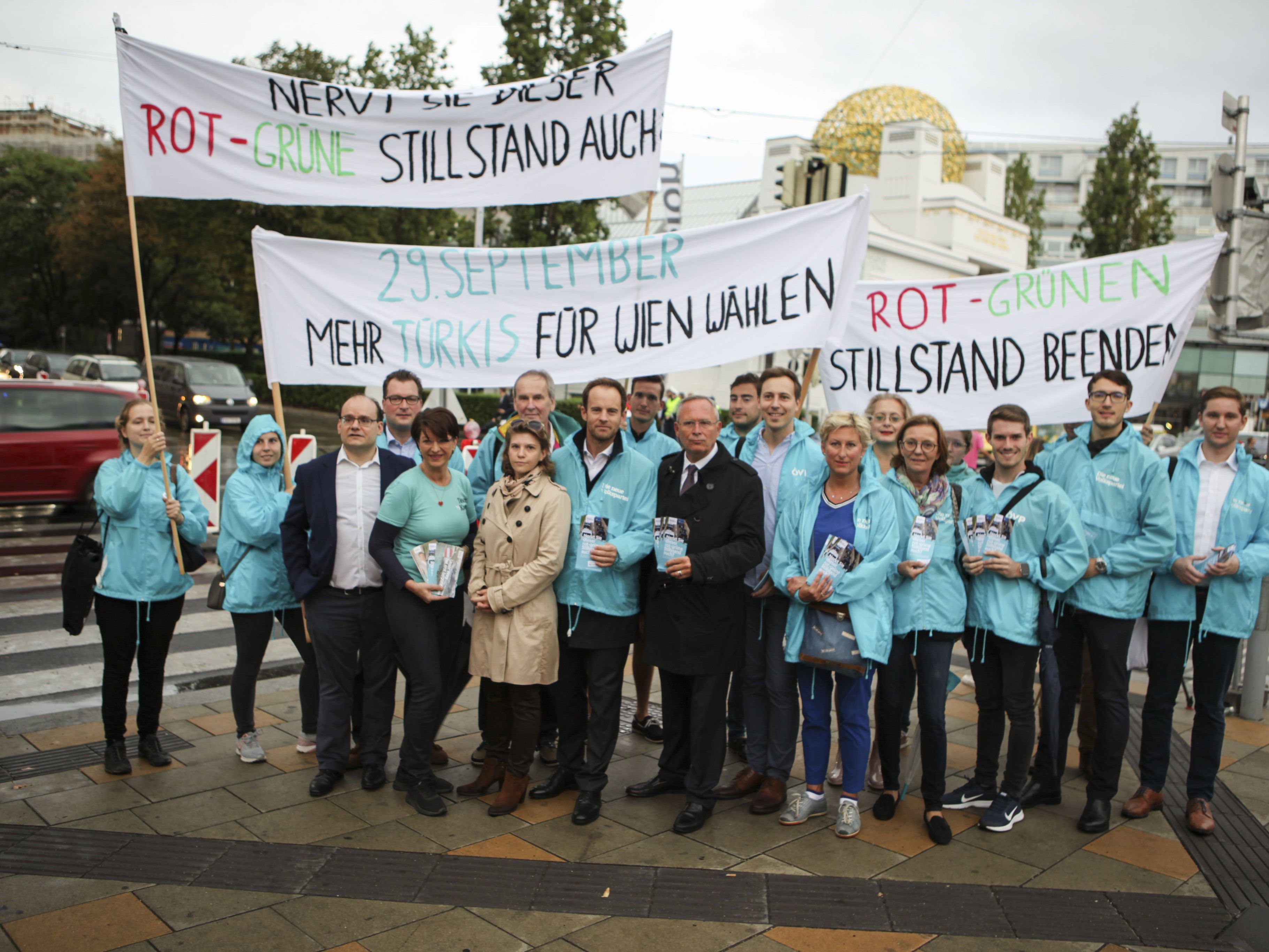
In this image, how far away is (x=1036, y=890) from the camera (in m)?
4.12

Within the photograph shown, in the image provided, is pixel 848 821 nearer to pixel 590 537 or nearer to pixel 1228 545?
pixel 590 537

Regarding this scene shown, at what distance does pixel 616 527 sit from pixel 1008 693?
203 centimetres

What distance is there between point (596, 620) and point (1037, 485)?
2193mm

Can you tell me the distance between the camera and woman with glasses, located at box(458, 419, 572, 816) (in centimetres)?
463

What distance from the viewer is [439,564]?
4.74 metres

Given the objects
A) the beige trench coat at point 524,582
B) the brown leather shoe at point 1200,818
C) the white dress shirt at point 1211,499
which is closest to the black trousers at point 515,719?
the beige trench coat at point 524,582

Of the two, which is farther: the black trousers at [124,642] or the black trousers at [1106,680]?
the black trousers at [124,642]

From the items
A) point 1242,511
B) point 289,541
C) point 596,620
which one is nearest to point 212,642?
point 289,541

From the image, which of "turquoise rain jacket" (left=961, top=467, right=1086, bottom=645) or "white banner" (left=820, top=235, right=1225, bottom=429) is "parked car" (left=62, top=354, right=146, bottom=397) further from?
"turquoise rain jacket" (left=961, top=467, right=1086, bottom=645)

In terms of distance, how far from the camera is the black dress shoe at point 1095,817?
15.6ft

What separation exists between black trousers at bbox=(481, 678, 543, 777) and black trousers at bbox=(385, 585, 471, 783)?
266 mm

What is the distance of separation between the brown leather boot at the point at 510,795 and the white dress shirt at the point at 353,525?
117 centimetres

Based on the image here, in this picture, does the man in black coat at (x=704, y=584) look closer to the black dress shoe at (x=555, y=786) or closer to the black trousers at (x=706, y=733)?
the black trousers at (x=706, y=733)

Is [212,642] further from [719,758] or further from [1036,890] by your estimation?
[1036,890]
